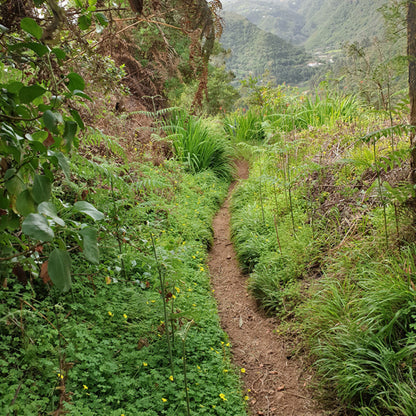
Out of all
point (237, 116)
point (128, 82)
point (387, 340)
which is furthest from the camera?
point (237, 116)

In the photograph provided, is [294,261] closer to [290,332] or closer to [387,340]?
[290,332]

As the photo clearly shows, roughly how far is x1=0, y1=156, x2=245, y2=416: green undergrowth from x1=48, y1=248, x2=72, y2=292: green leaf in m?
0.63

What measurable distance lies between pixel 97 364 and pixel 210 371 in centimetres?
99

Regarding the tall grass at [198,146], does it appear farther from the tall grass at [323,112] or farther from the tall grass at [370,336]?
the tall grass at [370,336]

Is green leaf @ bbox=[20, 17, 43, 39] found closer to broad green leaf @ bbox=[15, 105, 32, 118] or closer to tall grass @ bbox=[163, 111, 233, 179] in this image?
broad green leaf @ bbox=[15, 105, 32, 118]

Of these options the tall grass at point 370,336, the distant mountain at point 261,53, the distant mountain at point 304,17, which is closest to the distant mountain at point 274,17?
the distant mountain at point 304,17

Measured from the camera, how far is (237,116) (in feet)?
34.4

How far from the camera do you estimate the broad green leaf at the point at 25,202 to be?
954mm

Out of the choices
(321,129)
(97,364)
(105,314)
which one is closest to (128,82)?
(321,129)

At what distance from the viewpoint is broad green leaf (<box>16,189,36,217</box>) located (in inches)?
37.5

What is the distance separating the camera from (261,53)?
210 ft

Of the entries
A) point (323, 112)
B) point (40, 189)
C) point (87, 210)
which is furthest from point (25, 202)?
point (323, 112)

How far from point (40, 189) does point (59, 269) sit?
245 mm

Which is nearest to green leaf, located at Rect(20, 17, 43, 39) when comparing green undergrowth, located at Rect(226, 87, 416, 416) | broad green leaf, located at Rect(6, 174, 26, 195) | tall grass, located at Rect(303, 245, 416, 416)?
broad green leaf, located at Rect(6, 174, 26, 195)
